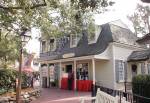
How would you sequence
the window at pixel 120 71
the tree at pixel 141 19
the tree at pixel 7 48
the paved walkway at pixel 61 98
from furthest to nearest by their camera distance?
1. the tree at pixel 141 19
2. the window at pixel 120 71
3. the tree at pixel 7 48
4. the paved walkway at pixel 61 98

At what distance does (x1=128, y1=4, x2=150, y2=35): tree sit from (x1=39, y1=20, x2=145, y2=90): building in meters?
16.3

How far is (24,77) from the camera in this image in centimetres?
1695

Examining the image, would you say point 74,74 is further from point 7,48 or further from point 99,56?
point 7,48

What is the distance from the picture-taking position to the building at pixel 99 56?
65.8 ft

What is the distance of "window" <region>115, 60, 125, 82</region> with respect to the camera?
797 inches

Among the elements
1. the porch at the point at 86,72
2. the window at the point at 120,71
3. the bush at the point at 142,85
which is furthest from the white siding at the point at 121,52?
the bush at the point at 142,85

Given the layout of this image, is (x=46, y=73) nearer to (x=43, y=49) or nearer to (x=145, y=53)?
(x=43, y=49)

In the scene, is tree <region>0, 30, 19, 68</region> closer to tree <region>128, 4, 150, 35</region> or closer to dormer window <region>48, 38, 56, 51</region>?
dormer window <region>48, 38, 56, 51</region>

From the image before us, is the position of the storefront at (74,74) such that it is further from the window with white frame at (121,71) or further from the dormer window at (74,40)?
the window with white frame at (121,71)

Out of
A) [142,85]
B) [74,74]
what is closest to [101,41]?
[74,74]

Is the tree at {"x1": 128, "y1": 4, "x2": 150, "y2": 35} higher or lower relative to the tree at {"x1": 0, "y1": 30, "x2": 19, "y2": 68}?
higher

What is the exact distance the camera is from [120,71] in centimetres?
2072

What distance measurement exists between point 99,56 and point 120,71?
2.74 metres

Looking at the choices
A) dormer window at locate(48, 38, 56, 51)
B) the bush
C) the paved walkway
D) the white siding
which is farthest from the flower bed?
dormer window at locate(48, 38, 56, 51)
